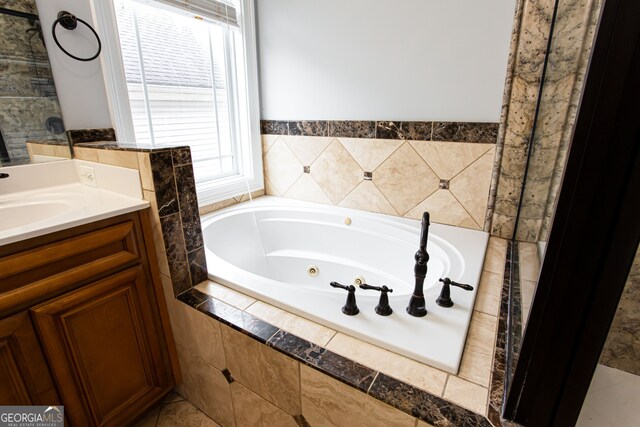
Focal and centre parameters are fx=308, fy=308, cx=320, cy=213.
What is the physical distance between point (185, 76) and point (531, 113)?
193 cm

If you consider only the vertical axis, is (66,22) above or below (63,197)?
A: above

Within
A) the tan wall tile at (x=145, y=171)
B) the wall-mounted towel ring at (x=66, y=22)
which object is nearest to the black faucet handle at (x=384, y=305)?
the tan wall tile at (x=145, y=171)

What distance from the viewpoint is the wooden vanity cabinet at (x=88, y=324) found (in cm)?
90

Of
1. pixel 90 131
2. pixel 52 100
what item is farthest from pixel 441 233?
pixel 52 100

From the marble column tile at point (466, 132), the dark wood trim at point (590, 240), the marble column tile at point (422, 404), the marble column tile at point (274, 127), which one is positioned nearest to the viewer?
the dark wood trim at point (590, 240)

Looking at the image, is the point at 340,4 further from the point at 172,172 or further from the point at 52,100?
the point at 52,100

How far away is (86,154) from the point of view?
1391mm

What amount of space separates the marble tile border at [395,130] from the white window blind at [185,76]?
393 millimetres

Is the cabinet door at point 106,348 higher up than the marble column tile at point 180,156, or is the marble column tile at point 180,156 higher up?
the marble column tile at point 180,156

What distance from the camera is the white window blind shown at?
1653 millimetres

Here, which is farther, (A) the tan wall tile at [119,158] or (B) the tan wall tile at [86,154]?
(B) the tan wall tile at [86,154]

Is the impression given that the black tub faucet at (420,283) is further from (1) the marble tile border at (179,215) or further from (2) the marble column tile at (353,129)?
(2) the marble column tile at (353,129)

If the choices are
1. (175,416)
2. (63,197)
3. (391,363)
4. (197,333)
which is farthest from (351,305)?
(63,197)

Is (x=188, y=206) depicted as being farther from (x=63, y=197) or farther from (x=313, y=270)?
(x=313, y=270)
